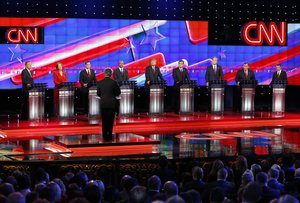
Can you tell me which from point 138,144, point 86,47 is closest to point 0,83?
point 86,47

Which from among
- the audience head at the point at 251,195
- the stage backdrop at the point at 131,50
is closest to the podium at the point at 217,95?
the stage backdrop at the point at 131,50

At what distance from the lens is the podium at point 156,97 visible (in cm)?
1625

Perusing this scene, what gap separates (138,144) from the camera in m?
12.0

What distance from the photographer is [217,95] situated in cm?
1659

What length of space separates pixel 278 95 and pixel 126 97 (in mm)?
3837

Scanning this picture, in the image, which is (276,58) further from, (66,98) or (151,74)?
(66,98)

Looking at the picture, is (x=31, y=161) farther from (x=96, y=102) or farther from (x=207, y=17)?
(x=207, y=17)

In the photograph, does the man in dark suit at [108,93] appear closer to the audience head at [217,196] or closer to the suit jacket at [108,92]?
the suit jacket at [108,92]

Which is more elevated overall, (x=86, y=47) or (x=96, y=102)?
(x=86, y=47)

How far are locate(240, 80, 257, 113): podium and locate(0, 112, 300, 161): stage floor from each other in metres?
0.27

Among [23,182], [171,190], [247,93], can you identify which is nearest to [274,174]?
[171,190]

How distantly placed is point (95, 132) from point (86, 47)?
13.0 ft

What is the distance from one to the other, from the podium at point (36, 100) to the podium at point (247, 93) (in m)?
4.88

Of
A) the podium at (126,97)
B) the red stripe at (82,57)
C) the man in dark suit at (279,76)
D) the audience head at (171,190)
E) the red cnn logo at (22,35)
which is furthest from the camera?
the red stripe at (82,57)
